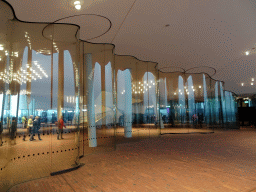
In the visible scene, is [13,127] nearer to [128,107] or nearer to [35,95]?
[35,95]

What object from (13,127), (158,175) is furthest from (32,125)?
(158,175)

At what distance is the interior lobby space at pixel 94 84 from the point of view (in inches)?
195

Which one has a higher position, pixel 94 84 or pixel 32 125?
pixel 94 84

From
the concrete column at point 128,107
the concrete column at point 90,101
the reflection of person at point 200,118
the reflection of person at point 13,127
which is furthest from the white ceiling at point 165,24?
the reflection of person at point 200,118

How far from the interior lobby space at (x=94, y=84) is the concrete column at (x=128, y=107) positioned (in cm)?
58

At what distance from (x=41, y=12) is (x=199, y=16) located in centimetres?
515

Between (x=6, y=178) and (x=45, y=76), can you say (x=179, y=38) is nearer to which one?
(x=45, y=76)

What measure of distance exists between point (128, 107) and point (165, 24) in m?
6.12

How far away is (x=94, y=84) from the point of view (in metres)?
8.62

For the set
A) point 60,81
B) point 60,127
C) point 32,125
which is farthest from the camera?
point 60,127

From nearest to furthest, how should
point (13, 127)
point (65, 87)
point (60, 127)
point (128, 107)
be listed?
point (13, 127), point (65, 87), point (60, 127), point (128, 107)

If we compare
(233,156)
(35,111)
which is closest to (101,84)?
(35,111)

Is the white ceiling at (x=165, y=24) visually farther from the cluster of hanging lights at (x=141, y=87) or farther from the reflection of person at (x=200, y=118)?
the reflection of person at (x=200, y=118)

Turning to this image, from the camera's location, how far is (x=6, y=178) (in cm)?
470
